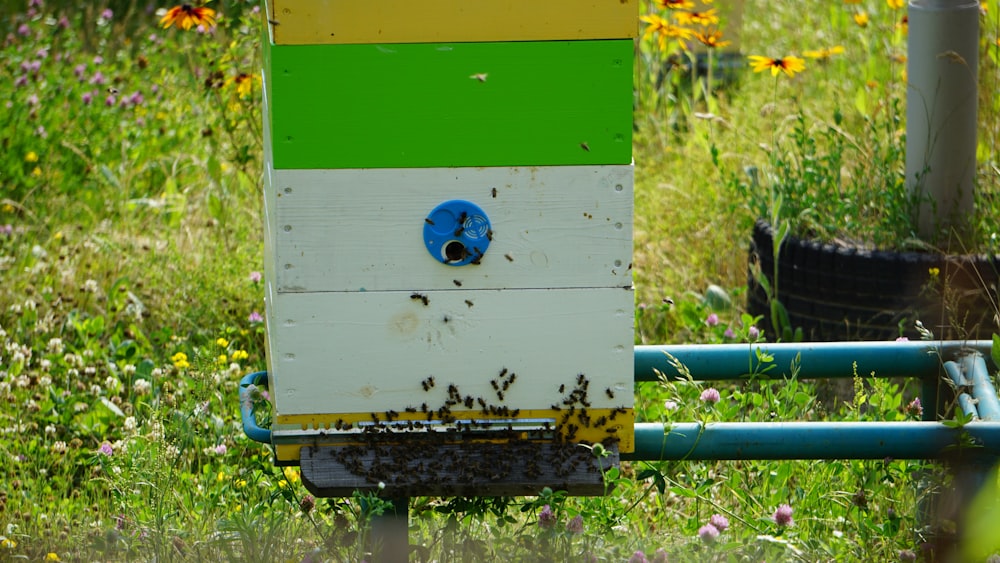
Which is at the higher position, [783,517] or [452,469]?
[452,469]

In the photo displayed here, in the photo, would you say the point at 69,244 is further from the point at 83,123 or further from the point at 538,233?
the point at 538,233

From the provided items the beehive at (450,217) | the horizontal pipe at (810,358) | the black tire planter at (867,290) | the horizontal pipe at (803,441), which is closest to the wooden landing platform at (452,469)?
the beehive at (450,217)

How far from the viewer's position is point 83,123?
514 centimetres

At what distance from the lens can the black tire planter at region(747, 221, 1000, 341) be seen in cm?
362

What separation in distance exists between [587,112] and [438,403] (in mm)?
595

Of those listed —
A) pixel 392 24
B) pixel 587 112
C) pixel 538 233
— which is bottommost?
pixel 538 233

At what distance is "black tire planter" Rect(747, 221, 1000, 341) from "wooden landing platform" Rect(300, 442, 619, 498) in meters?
1.66

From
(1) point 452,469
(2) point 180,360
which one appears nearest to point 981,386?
(1) point 452,469

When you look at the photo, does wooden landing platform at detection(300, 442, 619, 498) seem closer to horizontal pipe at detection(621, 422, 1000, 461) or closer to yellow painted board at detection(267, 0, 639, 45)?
horizontal pipe at detection(621, 422, 1000, 461)

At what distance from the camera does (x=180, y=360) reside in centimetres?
346

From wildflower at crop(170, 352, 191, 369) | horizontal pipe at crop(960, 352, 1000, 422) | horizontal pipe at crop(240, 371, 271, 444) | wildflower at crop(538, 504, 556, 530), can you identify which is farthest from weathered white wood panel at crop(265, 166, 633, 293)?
wildflower at crop(170, 352, 191, 369)

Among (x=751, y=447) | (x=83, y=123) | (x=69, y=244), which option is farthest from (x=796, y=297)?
(x=83, y=123)

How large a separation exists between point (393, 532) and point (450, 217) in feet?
2.00

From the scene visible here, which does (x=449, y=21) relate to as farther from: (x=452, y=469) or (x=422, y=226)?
(x=452, y=469)
